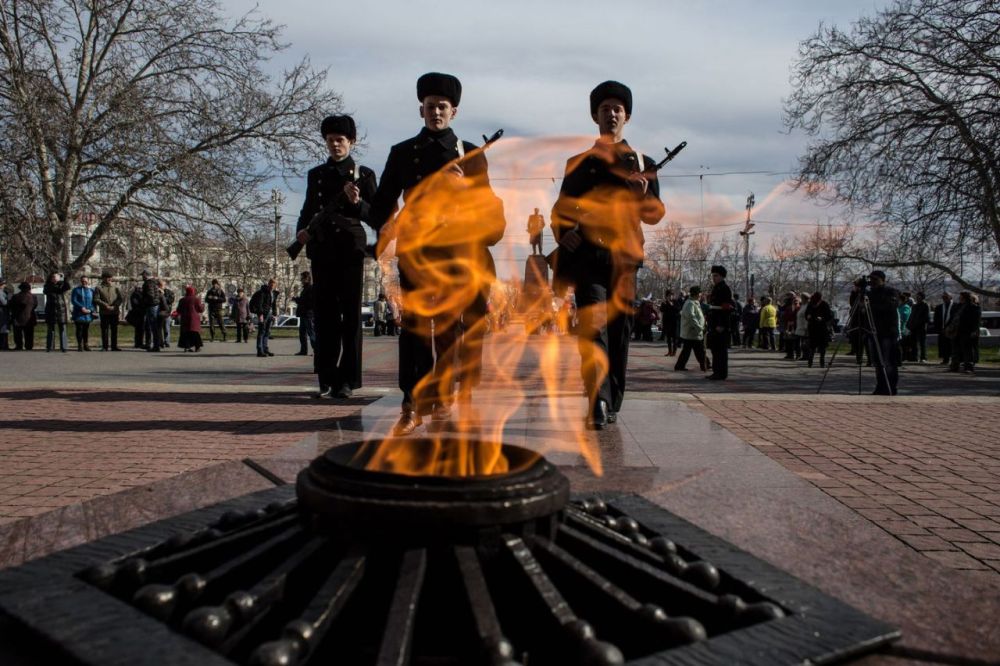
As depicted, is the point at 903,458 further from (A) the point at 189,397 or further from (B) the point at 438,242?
(A) the point at 189,397

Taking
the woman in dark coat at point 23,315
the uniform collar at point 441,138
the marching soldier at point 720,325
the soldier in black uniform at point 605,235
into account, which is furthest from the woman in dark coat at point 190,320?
the soldier in black uniform at point 605,235

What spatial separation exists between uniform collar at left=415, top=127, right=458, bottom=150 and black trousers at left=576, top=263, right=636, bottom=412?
3.63 feet

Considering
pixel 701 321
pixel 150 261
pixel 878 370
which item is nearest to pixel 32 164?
pixel 150 261

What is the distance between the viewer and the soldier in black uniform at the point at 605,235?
15.9 feet

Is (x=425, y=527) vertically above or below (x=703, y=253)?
below

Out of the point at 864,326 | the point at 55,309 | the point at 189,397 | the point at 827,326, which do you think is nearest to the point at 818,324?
the point at 827,326

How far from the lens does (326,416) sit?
19.0ft

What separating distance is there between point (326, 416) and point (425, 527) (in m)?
4.32

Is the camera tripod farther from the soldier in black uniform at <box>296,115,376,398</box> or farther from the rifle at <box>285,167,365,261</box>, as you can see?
the rifle at <box>285,167,365,261</box>

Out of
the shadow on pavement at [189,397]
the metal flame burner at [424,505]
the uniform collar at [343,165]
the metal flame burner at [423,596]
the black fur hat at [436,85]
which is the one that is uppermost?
the black fur hat at [436,85]

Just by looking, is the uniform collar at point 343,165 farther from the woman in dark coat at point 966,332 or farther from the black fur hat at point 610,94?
the woman in dark coat at point 966,332

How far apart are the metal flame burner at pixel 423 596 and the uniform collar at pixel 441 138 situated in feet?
11.0

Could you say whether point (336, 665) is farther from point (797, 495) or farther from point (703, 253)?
point (703, 253)

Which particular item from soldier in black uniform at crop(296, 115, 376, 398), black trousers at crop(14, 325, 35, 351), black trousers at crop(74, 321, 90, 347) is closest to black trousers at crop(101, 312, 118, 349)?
black trousers at crop(74, 321, 90, 347)
